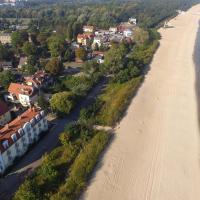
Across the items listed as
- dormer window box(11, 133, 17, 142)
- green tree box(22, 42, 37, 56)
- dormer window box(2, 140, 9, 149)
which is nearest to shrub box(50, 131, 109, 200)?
dormer window box(11, 133, 17, 142)

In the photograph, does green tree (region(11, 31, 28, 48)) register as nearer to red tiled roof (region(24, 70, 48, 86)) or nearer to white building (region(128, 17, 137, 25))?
red tiled roof (region(24, 70, 48, 86))

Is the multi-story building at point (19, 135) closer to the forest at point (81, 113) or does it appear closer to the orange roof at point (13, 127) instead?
the orange roof at point (13, 127)

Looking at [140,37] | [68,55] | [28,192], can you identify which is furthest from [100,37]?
[28,192]

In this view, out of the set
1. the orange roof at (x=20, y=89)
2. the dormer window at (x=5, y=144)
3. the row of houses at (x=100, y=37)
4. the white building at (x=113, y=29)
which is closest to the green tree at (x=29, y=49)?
the row of houses at (x=100, y=37)

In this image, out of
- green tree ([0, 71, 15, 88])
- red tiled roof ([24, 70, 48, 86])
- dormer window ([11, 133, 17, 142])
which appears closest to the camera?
dormer window ([11, 133, 17, 142])

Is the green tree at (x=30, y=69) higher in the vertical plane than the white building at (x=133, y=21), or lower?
higher

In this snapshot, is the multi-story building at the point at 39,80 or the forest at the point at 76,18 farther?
the forest at the point at 76,18

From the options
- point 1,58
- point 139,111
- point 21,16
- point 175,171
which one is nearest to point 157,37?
point 1,58
